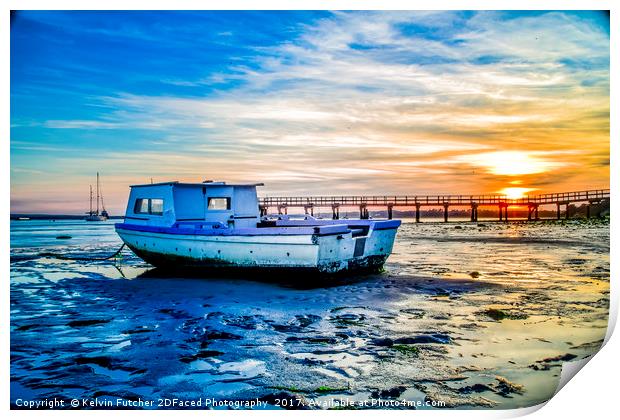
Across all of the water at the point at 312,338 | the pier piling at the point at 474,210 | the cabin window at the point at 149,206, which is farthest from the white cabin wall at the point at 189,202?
the pier piling at the point at 474,210

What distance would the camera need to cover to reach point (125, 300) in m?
11.7

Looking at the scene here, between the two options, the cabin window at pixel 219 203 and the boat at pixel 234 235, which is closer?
the boat at pixel 234 235

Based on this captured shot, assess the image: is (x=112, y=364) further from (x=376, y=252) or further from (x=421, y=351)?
(x=376, y=252)

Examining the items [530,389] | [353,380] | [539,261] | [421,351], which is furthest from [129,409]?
[539,261]

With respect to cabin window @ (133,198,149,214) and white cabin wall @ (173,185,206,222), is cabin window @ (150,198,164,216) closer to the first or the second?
cabin window @ (133,198,149,214)

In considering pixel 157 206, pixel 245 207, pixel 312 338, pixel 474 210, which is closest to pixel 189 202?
pixel 157 206

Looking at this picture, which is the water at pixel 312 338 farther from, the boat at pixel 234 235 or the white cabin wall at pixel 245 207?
the white cabin wall at pixel 245 207

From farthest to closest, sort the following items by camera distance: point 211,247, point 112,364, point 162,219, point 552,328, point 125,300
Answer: point 162,219, point 211,247, point 125,300, point 552,328, point 112,364

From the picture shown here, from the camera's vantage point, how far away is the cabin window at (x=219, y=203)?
1628 cm

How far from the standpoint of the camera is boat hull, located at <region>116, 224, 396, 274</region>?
1258cm

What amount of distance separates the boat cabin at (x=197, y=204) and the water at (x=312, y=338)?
2.33m

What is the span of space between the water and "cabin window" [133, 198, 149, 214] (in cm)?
321

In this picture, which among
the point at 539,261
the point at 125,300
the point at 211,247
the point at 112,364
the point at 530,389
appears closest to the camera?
the point at 530,389

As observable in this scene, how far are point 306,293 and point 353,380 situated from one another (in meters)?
5.67
